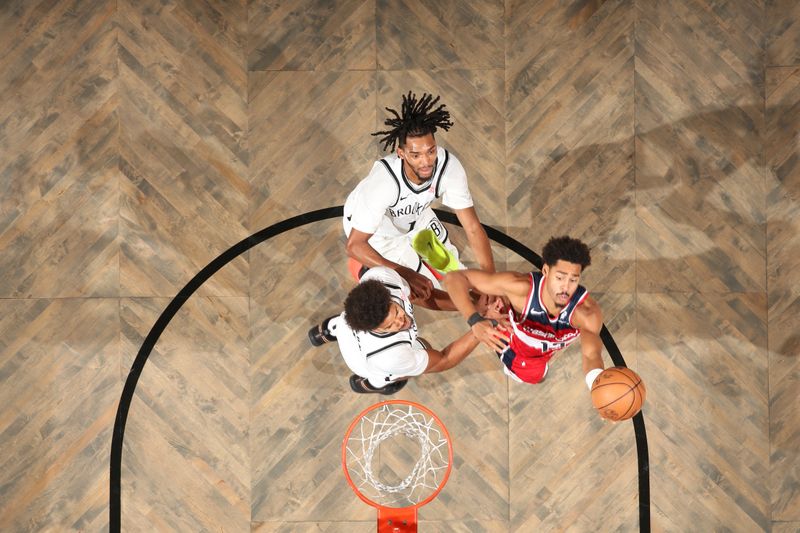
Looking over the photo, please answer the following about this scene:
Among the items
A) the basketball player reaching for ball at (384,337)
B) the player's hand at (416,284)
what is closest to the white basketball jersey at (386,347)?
the basketball player reaching for ball at (384,337)

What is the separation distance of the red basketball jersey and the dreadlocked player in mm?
398

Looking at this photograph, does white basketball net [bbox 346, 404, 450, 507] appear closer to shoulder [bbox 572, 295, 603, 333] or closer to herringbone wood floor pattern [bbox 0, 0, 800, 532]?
herringbone wood floor pattern [bbox 0, 0, 800, 532]

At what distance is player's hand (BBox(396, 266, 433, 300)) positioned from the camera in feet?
16.0

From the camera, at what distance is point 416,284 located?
4883mm

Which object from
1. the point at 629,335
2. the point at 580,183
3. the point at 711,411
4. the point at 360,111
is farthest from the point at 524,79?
the point at 711,411

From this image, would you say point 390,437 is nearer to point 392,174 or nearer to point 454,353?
point 454,353

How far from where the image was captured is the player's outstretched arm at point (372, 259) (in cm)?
466

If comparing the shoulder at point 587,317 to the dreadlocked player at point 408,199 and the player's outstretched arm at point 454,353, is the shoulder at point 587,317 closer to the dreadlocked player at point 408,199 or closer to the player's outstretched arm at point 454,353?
the dreadlocked player at point 408,199

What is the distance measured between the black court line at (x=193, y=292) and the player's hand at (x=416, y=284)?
91 centimetres

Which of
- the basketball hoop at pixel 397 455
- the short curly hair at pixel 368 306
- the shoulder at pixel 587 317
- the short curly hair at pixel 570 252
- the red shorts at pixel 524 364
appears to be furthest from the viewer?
the basketball hoop at pixel 397 455

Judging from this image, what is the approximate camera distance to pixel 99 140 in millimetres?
5691

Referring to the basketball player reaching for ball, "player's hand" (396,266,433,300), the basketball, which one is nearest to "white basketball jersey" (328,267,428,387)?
the basketball player reaching for ball

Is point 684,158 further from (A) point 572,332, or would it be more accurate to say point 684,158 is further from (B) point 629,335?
(A) point 572,332

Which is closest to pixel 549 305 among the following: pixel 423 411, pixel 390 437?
pixel 423 411
